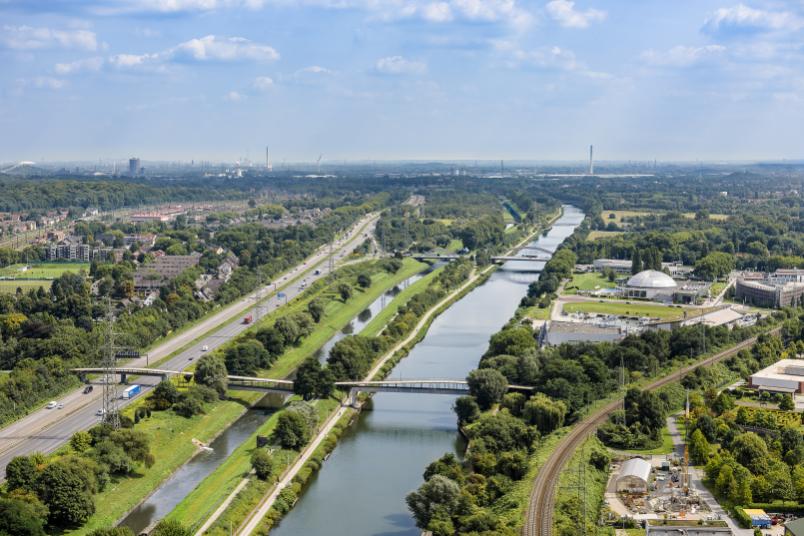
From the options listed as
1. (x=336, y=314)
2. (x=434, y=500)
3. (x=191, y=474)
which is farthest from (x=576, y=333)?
(x=434, y=500)

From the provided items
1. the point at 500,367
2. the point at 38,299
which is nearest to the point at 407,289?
the point at 38,299

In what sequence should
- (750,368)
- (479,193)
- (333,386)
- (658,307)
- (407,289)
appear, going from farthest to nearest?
(479,193)
(407,289)
(658,307)
(750,368)
(333,386)

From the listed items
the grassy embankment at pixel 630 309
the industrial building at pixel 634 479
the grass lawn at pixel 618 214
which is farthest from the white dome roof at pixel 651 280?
the grass lawn at pixel 618 214

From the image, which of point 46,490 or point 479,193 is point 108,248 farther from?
point 479,193

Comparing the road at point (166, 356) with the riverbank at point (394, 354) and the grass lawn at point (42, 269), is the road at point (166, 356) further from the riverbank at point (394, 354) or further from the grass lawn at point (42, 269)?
the grass lawn at point (42, 269)

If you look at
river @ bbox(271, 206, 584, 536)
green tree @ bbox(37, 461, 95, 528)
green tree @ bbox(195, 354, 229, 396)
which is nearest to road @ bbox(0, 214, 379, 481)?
green tree @ bbox(195, 354, 229, 396)

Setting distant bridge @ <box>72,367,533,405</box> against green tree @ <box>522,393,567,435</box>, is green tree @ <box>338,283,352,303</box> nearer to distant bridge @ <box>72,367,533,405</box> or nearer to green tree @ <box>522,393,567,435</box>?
distant bridge @ <box>72,367,533,405</box>

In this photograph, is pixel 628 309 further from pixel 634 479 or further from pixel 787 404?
pixel 634 479
